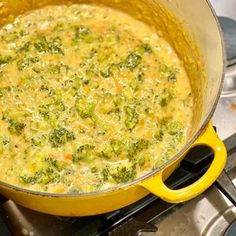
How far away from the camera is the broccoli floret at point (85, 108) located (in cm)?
102

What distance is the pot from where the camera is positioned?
769 millimetres

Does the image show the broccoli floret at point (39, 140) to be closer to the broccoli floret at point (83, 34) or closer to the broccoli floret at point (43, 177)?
the broccoli floret at point (43, 177)

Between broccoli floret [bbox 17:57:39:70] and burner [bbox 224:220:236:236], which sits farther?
broccoli floret [bbox 17:57:39:70]

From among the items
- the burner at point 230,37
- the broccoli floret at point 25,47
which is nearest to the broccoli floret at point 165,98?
the burner at point 230,37

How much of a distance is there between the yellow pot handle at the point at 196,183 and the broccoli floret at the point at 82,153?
0.72ft

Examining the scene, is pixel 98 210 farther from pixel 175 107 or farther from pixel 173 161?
pixel 175 107

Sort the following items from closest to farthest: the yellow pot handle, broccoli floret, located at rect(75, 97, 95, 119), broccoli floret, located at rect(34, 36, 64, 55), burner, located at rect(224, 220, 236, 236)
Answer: the yellow pot handle → burner, located at rect(224, 220, 236, 236) → broccoli floret, located at rect(75, 97, 95, 119) → broccoli floret, located at rect(34, 36, 64, 55)

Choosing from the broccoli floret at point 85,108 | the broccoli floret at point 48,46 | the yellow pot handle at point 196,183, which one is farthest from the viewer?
the broccoli floret at point 48,46

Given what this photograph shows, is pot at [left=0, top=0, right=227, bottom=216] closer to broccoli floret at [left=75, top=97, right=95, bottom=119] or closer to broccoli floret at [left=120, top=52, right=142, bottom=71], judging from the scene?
broccoli floret at [left=120, top=52, right=142, bottom=71]

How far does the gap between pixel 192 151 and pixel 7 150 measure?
37cm

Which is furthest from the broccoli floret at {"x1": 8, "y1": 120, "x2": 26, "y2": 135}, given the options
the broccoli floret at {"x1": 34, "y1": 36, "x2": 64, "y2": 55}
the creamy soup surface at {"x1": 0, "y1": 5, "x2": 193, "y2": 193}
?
the broccoli floret at {"x1": 34, "y1": 36, "x2": 64, "y2": 55}

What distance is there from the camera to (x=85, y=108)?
1021 millimetres

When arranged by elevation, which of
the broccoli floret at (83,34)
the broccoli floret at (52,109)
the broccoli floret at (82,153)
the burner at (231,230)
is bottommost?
the burner at (231,230)

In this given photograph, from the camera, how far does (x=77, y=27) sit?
3.85ft
